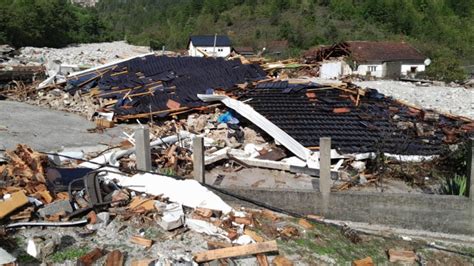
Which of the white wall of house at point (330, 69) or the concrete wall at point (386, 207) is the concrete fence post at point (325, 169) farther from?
the white wall of house at point (330, 69)

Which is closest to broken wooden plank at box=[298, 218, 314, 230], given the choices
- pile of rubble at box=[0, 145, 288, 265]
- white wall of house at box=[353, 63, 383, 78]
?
pile of rubble at box=[0, 145, 288, 265]

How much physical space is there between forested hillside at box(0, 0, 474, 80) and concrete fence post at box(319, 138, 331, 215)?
43107 millimetres

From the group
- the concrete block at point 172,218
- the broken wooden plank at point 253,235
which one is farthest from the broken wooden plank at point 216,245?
the concrete block at point 172,218

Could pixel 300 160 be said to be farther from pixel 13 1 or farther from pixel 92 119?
pixel 13 1

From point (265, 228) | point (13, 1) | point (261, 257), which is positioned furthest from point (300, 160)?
point (13, 1)

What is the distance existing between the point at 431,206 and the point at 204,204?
335 centimetres

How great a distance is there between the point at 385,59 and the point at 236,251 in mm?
37182

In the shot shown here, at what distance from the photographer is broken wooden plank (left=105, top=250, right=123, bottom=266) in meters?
4.80

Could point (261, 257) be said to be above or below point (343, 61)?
above

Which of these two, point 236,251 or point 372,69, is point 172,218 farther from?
point 372,69

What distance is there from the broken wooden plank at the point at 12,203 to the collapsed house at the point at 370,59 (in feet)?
85.6

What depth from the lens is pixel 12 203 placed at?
221 inches

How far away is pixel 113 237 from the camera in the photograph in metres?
5.36

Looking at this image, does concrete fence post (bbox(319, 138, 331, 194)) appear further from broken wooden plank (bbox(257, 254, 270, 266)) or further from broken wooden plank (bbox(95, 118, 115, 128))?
broken wooden plank (bbox(95, 118, 115, 128))
